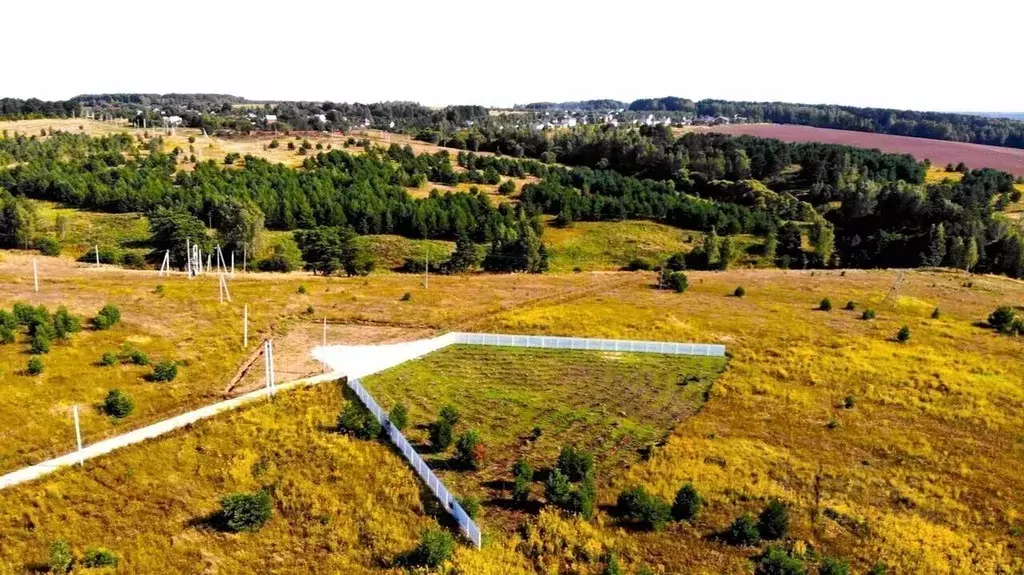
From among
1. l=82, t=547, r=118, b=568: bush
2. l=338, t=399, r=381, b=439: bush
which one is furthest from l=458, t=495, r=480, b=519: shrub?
l=82, t=547, r=118, b=568: bush

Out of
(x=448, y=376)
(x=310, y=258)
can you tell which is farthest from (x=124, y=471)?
(x=310, y=258)

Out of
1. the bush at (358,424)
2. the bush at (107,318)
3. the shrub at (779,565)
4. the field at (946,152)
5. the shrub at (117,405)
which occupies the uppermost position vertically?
the field at (946,152)

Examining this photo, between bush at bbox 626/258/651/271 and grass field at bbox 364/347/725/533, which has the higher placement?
bush at bbox 626/258/651/271

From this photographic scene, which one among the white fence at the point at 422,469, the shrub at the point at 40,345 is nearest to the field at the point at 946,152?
the white fence at the point at 422,469

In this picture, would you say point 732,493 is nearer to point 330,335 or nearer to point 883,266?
point 330,335

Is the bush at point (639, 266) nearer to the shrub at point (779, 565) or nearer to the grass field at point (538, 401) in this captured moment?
the grass field at point (538, 401)

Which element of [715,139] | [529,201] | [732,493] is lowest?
[732,493]

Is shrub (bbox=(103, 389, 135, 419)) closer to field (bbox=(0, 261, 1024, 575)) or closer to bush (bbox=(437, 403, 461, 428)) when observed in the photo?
field (bbox=(0, 261, 1024, 575))
